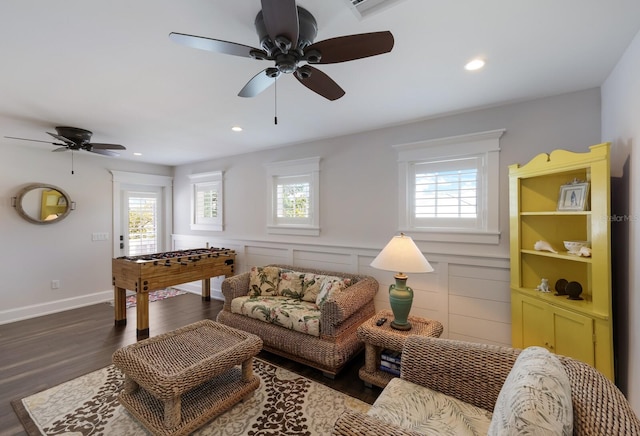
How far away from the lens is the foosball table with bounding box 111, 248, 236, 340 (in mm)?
3416

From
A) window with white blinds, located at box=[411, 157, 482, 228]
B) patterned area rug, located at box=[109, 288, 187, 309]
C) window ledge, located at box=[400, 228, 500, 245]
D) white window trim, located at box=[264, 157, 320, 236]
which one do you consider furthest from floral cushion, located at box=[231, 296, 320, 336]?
patterned area rug, located at box=[109, 288, 187, 309]

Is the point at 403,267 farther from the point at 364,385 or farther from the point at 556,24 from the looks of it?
the point at 556,24

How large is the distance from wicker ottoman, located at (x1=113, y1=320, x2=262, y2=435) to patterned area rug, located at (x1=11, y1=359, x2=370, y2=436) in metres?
0.10

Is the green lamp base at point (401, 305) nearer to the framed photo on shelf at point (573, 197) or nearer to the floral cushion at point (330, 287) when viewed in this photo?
the floral cushion at point (330, 287)

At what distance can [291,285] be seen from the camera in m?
3.47

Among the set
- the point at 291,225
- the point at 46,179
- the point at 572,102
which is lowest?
the point at 291,225

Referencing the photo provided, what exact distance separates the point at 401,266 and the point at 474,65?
1562 millimetres

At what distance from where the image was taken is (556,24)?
155cm

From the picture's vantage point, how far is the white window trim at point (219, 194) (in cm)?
495

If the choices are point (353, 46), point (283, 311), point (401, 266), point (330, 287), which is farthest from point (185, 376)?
point (353, 46)

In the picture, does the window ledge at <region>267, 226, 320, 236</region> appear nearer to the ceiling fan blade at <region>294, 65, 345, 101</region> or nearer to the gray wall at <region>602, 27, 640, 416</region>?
the ceiling fan blade at <region>294, 65, 345, 101</region>

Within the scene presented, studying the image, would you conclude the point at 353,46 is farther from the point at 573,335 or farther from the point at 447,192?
the point at 573,335

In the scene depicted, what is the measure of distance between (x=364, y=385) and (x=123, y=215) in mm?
5077

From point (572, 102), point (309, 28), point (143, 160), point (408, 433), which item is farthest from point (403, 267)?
point (143, 160)
